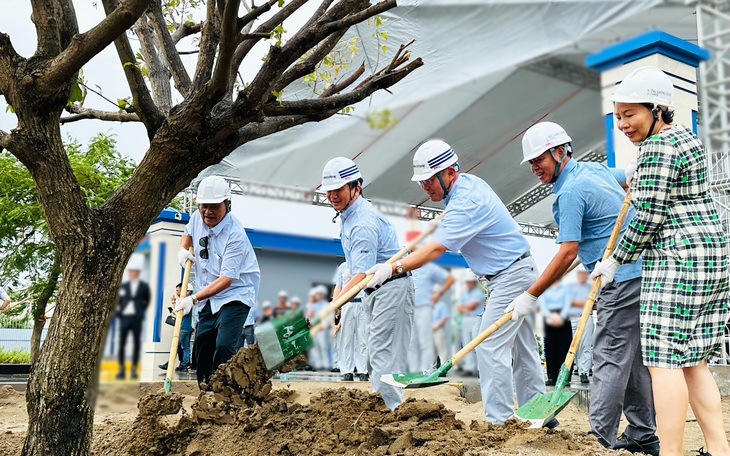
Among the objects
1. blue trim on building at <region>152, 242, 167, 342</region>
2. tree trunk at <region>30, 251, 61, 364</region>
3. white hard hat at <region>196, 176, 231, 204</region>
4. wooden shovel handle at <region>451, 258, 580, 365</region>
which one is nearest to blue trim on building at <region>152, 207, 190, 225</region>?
blue trim on building at <region>152, 242, 167, 342</region>

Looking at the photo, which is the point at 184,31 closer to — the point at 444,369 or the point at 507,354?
the point at 444,369

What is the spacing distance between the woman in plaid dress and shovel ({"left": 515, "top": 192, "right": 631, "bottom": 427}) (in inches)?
17.1

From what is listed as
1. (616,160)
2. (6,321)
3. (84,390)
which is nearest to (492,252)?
(84,390)

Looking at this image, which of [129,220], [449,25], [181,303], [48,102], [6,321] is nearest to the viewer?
[48,102]

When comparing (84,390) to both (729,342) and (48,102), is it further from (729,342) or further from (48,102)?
(729,342)

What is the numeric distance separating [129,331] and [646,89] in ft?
9.89

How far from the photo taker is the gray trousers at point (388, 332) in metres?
4.68

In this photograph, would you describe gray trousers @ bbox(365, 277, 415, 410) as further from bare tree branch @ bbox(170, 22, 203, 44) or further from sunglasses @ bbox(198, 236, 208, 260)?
bare tree branch @ bbox(170, 22, 203, 44)

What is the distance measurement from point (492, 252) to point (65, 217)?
2.47 meters

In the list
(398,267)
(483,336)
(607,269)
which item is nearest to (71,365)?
(398,267)

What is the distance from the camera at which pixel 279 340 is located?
388 cm

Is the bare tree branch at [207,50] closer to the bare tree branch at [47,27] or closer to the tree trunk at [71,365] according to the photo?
the bare tree branch at [47,27]

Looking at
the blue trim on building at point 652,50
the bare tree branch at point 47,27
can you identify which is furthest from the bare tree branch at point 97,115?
the blue trim on building at point 652,50

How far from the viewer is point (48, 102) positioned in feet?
11.4
